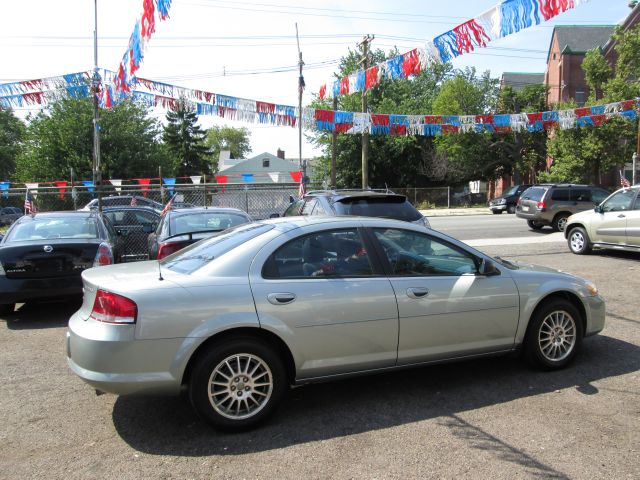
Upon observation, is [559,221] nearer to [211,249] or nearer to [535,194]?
[535,194]

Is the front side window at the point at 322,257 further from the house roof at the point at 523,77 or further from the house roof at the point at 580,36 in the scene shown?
the house roof at the point at 523,77

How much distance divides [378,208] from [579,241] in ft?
20.1

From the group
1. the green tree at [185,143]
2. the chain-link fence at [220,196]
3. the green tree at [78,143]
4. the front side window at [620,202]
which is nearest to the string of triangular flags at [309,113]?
the chain-link fence at [220,196]

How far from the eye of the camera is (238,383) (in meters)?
3.70

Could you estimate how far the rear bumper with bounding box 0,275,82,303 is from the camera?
22.1 feet

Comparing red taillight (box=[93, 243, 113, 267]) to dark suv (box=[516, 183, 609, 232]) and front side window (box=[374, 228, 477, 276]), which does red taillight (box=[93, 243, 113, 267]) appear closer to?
front side window (box=[374, 228, 477, 276])

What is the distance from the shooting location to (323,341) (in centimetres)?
386

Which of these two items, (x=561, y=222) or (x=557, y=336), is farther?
(x=561, y=222)

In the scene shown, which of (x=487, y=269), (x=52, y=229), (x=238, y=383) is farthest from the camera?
(x=52, y=229)

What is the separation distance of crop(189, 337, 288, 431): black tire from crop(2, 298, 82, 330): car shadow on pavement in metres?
4.11

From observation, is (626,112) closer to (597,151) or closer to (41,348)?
(597,151)

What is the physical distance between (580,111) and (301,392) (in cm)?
1977

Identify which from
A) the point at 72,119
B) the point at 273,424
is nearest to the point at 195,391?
the point at 273,424

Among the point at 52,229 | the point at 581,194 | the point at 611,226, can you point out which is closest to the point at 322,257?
the point at 52,229
